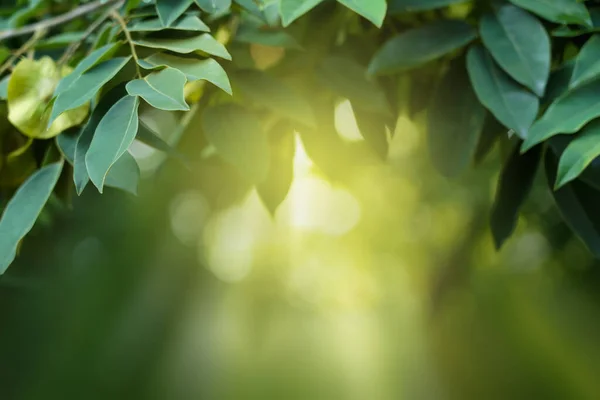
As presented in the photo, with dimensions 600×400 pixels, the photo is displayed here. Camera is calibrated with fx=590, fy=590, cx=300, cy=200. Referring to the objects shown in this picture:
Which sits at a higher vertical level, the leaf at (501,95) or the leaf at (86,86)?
the leaf at (86,86)

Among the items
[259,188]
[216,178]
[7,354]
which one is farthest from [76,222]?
[259,188]

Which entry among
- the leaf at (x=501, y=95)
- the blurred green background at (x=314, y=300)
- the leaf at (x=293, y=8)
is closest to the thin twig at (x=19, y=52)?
the leaf at (x=293, y=8)

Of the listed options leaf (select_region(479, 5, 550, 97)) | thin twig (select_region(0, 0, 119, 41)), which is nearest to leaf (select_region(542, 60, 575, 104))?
leaf (select_region(479, 5, 550, 97))

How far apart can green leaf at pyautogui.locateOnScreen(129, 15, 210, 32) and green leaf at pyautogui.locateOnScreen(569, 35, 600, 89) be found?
229 millimetres

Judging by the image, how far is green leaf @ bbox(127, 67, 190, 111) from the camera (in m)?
0.32

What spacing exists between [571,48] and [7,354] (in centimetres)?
132

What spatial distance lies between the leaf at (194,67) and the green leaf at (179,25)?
19mm

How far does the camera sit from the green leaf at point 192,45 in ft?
1.18

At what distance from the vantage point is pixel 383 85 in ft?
1.73

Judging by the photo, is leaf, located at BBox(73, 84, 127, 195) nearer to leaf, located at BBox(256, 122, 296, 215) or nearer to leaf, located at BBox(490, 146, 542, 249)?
leaf, located at BBox(256, 122, 296, 215)

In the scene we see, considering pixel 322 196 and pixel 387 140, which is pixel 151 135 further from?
pixel 322 196

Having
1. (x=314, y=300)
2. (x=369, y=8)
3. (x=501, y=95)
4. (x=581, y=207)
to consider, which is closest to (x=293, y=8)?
(x=369, y=8)

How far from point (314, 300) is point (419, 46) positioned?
209cm

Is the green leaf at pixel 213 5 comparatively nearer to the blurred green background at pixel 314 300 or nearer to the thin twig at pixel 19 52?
the thin twig at pixel 19 52
